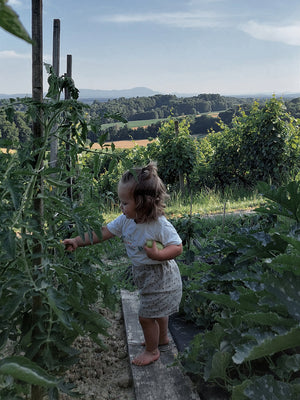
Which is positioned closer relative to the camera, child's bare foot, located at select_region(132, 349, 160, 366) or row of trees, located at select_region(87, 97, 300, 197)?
child's bare foot, located at select_region(132, 349, 160, 366)

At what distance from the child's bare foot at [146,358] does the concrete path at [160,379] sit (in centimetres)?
2

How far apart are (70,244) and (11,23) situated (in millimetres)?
1814

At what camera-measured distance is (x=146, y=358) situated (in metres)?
2.23

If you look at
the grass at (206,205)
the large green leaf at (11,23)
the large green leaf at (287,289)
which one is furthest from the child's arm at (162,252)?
the grass at (206,205)

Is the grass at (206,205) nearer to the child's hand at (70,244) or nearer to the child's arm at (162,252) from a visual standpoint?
the child's arm at (162,252)

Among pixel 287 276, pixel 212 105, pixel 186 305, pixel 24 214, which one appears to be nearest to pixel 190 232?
pixel 186 305

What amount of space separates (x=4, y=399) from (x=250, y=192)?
9.78 meters

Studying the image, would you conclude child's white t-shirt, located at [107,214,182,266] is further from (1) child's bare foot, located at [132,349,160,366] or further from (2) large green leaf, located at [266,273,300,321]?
(2) large green leaf, located at [266,273,300,321]

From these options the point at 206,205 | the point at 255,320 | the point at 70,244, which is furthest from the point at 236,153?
the point at 255,320

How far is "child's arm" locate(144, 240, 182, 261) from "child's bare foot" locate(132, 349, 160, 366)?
505 millimetres

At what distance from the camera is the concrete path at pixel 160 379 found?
75.3 inches

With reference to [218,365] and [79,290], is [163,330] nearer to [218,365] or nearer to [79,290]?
[218,365]

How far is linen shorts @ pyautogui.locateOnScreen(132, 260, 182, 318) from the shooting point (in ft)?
7.64

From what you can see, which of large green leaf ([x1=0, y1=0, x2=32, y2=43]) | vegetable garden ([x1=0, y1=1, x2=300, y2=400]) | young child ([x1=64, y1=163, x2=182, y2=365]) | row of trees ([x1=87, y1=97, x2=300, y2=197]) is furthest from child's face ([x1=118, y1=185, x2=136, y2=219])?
row of trees ([x1=87, y1=97, x2=300, y2=197])
